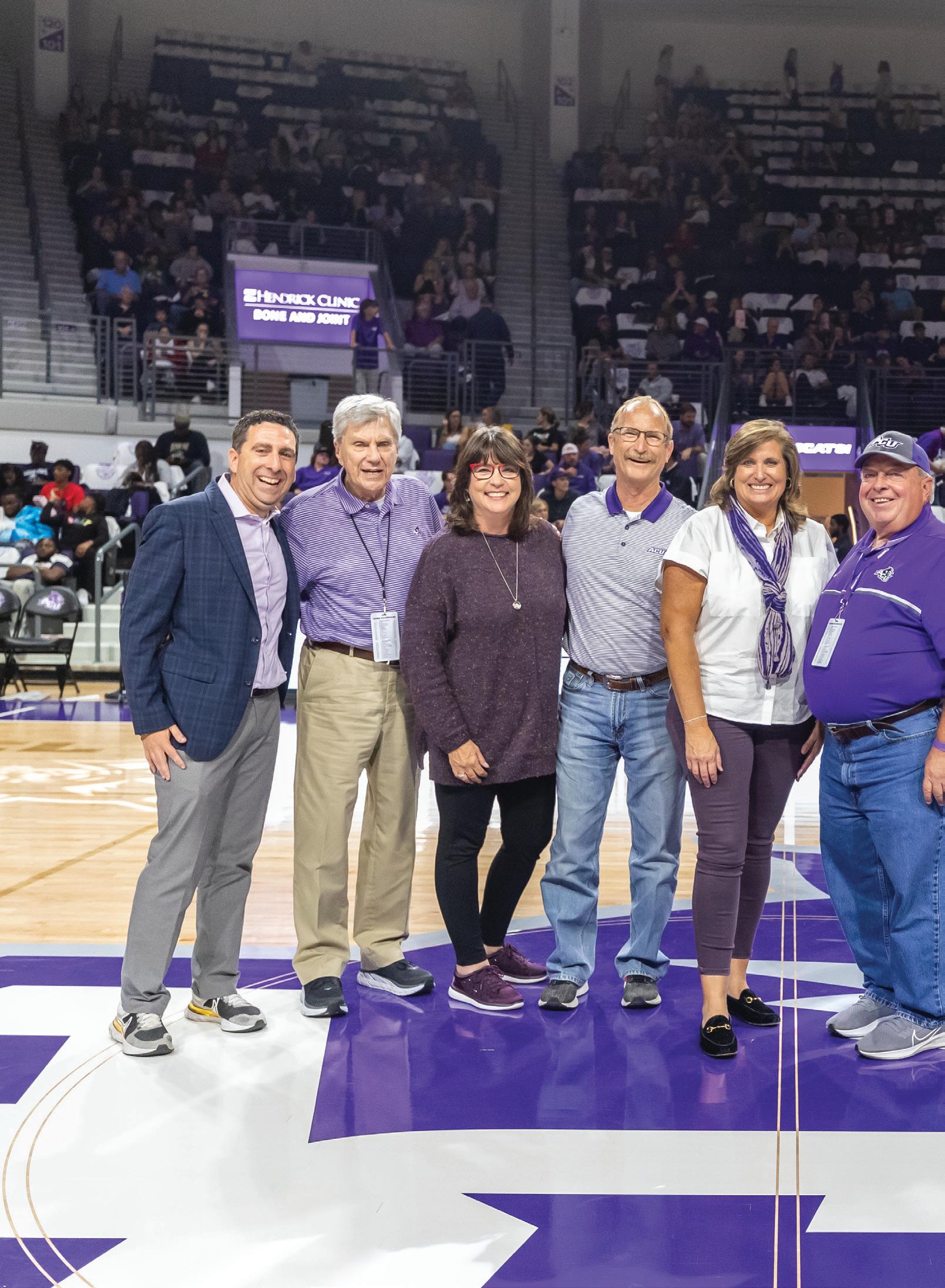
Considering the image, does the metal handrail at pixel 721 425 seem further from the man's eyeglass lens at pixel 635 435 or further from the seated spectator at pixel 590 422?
the man's eyeglass lens at pixel 635 435

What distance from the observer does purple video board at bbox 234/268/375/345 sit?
48.8 ft

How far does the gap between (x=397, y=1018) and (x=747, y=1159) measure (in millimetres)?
1056

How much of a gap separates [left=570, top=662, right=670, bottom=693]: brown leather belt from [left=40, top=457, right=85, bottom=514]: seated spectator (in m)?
9.11

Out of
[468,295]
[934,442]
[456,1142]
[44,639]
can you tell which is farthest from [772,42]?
[456,1142]

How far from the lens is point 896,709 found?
2.95 metres

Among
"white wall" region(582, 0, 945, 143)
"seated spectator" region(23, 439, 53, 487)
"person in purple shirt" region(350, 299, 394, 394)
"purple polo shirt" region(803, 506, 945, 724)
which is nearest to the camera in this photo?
"purple polo shirt" region(803, 506, 945, 724)

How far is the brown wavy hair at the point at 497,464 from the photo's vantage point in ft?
10.4

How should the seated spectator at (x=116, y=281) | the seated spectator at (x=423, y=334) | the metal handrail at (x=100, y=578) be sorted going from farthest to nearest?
the seated spectator at (x=423, y=334)
the seated spectator at (x=116, y=281)
the metal handrail at (x=100, y=578)

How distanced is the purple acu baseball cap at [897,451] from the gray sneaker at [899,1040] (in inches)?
51.1

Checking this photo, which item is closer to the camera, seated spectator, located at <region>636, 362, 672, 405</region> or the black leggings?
the black leggings

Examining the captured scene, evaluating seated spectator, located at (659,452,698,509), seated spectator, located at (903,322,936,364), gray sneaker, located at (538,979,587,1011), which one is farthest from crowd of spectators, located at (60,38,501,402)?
gray sneaker, located at (538,979,587,1011)

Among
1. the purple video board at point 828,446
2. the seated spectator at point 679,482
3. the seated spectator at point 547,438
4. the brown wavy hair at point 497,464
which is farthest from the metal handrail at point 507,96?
the brown wavy hair at point 497,464

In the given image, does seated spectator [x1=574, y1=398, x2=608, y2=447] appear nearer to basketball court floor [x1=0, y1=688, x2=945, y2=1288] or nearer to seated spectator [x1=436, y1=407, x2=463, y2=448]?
seated spectator [x1=436, y1=407, x2=463, y2=448]

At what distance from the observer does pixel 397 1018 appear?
3.20 metres
